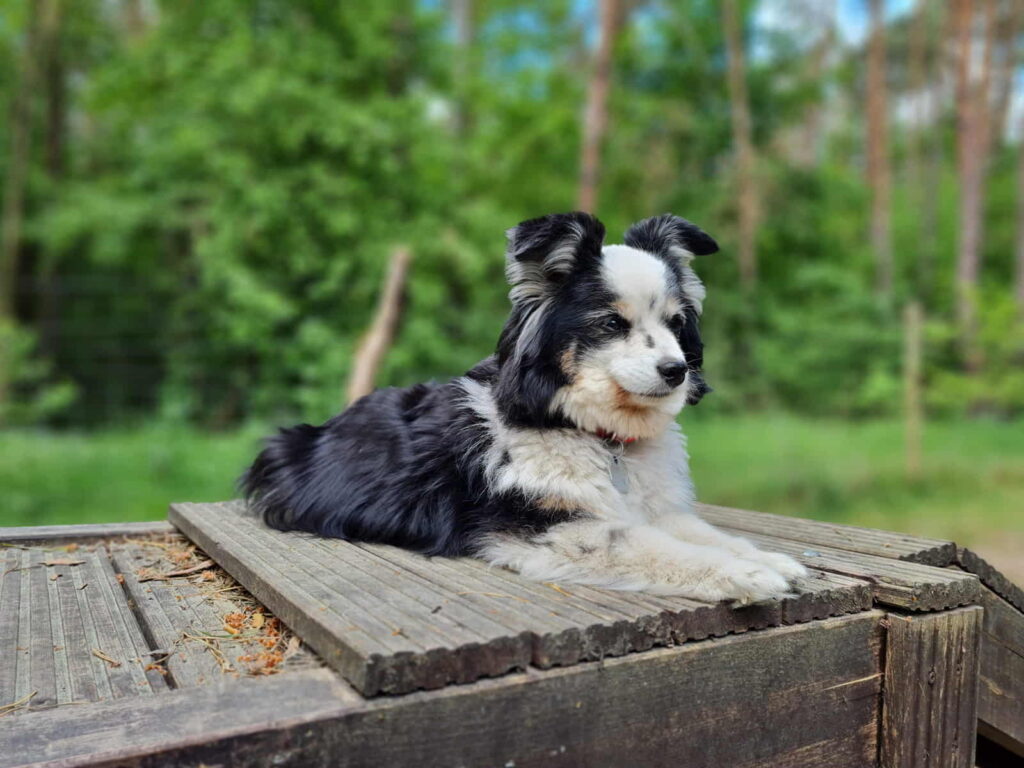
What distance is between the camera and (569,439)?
102 inches

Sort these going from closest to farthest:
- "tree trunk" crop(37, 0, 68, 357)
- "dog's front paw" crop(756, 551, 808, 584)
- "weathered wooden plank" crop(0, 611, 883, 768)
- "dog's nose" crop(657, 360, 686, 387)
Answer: "weathered wooden plank" crop(0, 611, 883, 768)
"dog's front paw" crop(756, 551, 808, 584)
"dog's nose" crop(657, 360, 686, 387)
"tree trunk" crop(37, 0, 68, 357)

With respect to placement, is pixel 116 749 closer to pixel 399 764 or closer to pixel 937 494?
pixel 399 764

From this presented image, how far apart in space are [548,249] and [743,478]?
7883 mm

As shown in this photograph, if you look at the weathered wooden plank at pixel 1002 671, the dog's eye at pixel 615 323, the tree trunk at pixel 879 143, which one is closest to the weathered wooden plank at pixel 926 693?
the weathered wooden plank at pixel 1002 671

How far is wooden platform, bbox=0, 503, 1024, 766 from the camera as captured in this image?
5.06 feet

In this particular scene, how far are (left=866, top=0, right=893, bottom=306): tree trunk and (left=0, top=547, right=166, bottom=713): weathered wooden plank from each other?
16.8 meters

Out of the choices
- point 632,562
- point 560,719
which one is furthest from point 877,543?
point 560,719

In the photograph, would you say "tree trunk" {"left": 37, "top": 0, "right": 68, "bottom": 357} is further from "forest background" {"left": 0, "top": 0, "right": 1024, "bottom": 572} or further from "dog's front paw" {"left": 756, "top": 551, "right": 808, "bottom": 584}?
"dog's front paw" {"left": 756, "top": 551, "right": 808, "bottom": 584}

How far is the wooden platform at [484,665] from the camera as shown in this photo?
1.54 metres

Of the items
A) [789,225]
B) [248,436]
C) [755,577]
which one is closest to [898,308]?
[789,225]

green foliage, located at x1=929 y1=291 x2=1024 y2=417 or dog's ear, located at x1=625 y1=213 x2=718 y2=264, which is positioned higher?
dog's ear, located at x1=625 y1=213 x2=718 y2=264

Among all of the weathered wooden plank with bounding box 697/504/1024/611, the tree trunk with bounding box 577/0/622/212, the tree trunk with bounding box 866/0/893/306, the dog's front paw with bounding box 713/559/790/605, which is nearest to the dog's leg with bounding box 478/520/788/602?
the dog's front paw with bounding box 713/559/790/605

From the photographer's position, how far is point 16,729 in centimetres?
147

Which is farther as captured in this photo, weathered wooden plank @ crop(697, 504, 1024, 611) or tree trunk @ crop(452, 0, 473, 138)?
tree trunk @ crop(452, 0, 473, 138)
